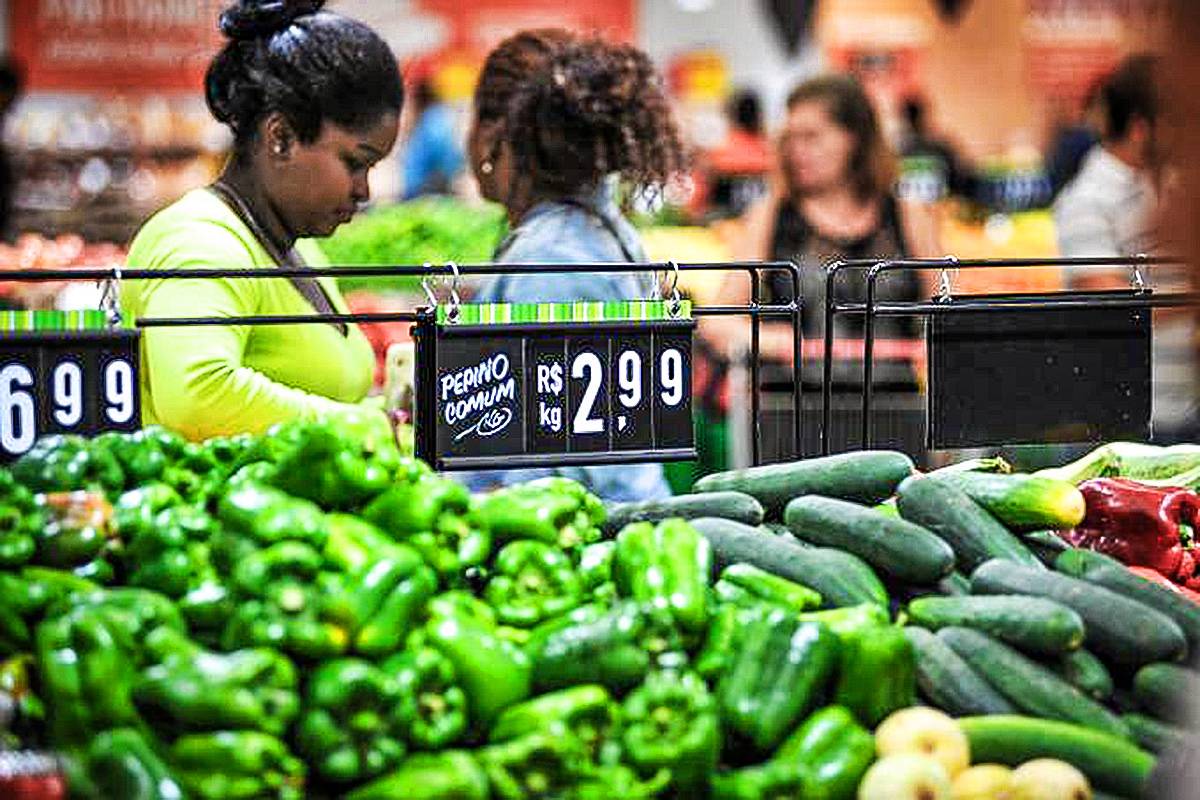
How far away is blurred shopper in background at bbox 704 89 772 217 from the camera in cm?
1060

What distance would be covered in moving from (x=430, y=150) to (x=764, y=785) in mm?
10714

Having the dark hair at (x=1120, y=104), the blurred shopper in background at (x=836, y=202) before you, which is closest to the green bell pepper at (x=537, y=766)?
the blurred shopper in background at (x=836, y=202)

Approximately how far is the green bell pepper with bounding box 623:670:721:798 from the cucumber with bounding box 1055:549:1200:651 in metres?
0.67

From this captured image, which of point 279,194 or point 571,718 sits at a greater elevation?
point 279,194

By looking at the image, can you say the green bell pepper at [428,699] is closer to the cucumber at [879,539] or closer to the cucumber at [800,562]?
the cucumber at [800,562]

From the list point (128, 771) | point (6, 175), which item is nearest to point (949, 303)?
point (128, 771)

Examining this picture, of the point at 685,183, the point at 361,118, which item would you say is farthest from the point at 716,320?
the point at 361,118

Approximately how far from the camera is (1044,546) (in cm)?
259

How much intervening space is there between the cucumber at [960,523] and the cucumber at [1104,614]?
9 centimetres

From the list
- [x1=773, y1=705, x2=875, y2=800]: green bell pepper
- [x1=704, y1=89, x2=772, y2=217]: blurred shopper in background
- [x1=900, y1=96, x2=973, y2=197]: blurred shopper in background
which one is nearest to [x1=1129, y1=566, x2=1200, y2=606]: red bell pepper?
[x1=773, y1=705, x2=875, y2=800]: green bell pepper

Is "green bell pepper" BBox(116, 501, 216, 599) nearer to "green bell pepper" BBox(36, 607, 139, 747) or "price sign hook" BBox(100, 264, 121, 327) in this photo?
"green bell pepper" BBox(36, 607, 139, 747)

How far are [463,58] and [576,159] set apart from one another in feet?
38.0

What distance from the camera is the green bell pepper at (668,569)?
2197 mm

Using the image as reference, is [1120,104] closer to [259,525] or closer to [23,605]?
[259,525]
